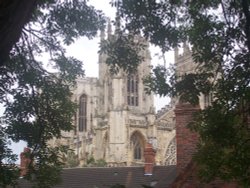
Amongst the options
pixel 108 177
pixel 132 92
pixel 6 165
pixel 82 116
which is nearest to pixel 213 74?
pixel 6 165

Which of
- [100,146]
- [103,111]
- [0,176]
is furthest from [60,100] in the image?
[103,111]

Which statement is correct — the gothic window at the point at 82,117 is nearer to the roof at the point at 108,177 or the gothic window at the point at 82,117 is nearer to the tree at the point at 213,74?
the roof at the point at 108,177

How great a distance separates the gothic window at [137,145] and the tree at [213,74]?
200ft

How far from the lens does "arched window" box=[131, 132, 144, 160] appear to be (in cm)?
6944

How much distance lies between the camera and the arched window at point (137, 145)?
69438 mm

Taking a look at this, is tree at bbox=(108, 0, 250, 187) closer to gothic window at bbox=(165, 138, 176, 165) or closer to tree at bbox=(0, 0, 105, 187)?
tree at bbox=(0, 0, 105, 187)

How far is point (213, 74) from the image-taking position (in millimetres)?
8438

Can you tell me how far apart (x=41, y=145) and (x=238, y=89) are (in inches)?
165

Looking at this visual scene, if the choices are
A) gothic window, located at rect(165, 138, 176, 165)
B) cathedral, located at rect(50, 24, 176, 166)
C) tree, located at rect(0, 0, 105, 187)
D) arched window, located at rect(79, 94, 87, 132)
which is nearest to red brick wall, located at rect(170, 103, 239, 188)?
tree, located at rect(0, 0, 105, 187)

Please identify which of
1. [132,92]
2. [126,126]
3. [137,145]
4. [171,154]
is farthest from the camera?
[132,92]

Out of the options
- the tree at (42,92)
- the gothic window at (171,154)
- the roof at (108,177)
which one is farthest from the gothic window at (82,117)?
the tree at (42,92)

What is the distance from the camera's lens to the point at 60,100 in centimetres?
1033

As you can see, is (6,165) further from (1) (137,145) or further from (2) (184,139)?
(1) (137,145)

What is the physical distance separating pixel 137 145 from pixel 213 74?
62.8 m
